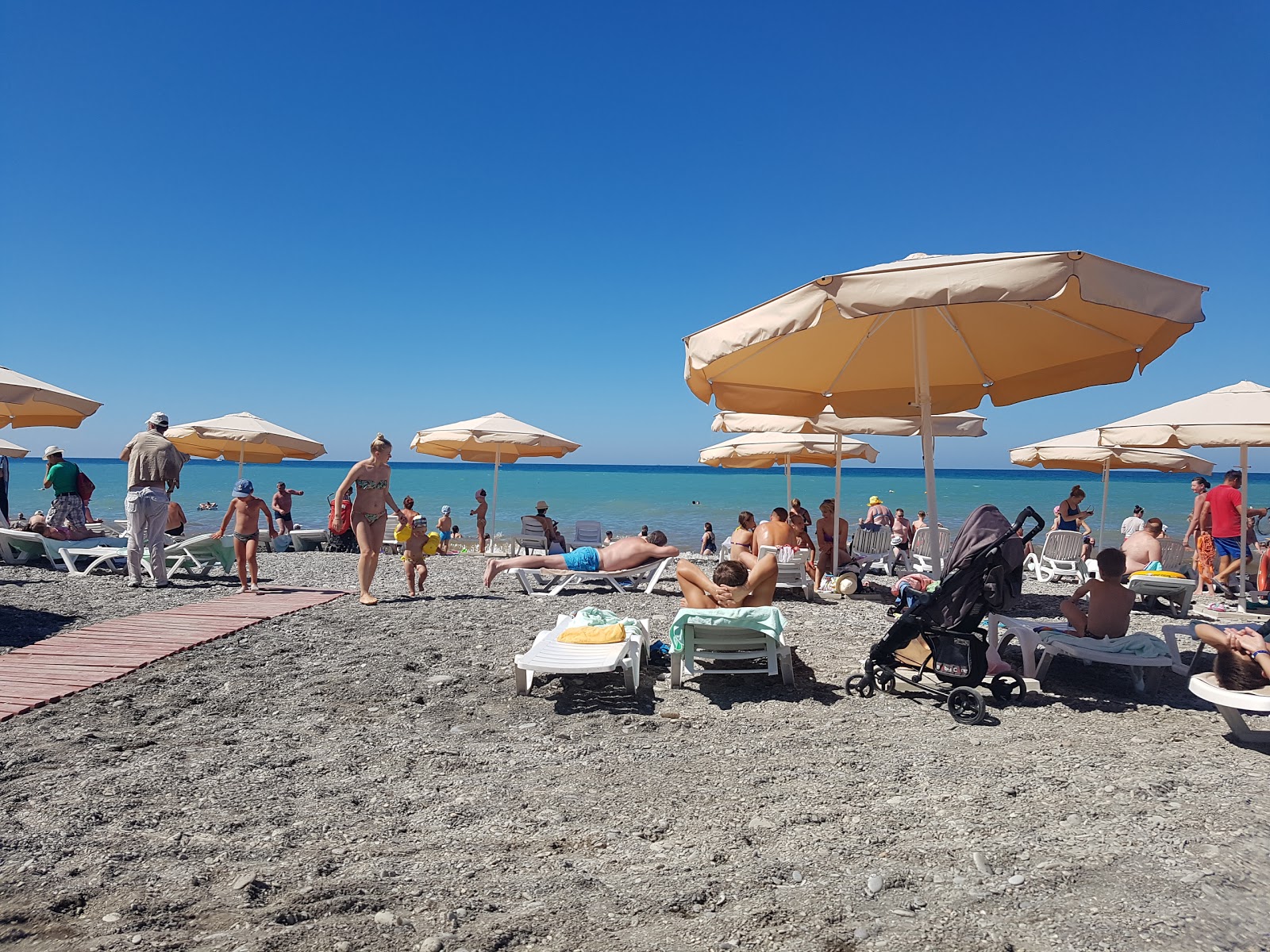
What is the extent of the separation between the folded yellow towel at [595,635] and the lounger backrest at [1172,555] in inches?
308

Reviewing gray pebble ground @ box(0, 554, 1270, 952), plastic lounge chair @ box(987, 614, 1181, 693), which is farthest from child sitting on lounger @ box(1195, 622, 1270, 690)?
plastic lounge chair @ box(987, 614, 1181, 693)

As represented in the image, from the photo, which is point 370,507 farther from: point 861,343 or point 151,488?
point 861,343

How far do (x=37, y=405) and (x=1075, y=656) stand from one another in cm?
1117

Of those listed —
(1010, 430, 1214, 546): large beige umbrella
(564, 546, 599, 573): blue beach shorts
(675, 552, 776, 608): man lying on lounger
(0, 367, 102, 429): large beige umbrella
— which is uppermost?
(0, 367, 102, 429): large beige umbrella

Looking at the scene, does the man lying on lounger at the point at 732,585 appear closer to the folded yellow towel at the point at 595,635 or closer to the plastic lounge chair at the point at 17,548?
the folded yellow towel at the point at 595,635

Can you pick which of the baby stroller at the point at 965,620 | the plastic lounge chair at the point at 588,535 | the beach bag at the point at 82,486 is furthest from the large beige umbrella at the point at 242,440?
the baby stroller at the point at 965,620

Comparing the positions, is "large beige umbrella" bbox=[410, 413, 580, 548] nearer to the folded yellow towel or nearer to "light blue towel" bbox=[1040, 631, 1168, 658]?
the folded yellow towel

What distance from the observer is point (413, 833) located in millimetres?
2699

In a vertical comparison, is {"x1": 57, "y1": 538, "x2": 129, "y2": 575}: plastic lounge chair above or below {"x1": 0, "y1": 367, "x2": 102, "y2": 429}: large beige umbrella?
below

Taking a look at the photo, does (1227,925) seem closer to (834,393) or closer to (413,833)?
(413,833)

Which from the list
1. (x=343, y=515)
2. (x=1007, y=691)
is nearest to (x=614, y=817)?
(x=1007, y=691)

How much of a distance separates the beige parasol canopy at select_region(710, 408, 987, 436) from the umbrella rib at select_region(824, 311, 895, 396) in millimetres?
1442

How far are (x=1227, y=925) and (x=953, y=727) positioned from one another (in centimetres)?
179

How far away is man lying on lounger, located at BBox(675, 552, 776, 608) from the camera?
16.4 feet
